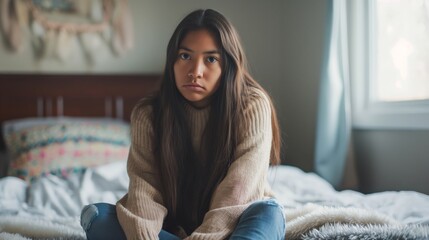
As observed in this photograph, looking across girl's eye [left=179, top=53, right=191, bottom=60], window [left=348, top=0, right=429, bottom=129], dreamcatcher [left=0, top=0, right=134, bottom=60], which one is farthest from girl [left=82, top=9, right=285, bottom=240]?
dreamcatcher [left=0, top=0, right=134, bottom=60]

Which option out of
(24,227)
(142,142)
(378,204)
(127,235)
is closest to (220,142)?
(142,142)

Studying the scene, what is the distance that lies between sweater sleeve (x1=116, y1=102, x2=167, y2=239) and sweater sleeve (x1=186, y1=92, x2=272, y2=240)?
108 mm

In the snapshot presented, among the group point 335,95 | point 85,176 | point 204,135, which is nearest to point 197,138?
point 204,135

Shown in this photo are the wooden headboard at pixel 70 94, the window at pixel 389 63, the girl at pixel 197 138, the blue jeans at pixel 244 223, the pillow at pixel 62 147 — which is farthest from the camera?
the wooden headboard at pixel 70 94

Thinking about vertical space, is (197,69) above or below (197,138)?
above

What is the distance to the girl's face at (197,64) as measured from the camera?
1.21 m

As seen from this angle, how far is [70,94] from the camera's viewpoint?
8.95 ft

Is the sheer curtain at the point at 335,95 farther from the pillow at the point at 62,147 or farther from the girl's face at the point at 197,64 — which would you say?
the girl's face at the point at 197,64

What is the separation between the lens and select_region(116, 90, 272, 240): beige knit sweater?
105 cm

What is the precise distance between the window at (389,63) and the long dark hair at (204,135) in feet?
2.95

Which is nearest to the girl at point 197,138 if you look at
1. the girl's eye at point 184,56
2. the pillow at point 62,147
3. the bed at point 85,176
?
the girl's eye at point 184,56

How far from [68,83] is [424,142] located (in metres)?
1.89

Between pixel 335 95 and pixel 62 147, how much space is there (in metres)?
1.28

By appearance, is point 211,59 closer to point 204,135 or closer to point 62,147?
point 204,135
